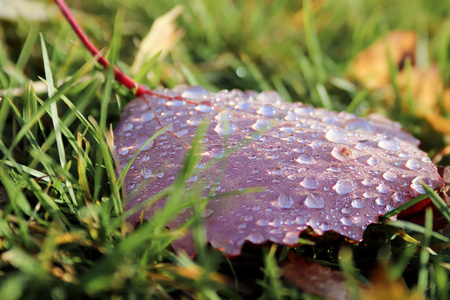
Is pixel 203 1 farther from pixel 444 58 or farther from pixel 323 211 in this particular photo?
pixel 323 211

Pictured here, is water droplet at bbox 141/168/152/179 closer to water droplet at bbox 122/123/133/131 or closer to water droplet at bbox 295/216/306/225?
water droplet at bbox 122/123/133/131

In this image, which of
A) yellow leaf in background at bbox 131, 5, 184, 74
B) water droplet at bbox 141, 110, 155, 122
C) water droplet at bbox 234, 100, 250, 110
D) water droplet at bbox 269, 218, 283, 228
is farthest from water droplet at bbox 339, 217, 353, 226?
yellow leaf in background at bbox 131, 5, 184, 74

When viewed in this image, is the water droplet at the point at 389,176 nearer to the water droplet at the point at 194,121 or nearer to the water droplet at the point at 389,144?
the water droplet at the point at 389,144

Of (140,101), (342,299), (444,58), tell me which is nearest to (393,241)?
(342,299)

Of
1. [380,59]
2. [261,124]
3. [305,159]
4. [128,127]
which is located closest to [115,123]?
[128,127]

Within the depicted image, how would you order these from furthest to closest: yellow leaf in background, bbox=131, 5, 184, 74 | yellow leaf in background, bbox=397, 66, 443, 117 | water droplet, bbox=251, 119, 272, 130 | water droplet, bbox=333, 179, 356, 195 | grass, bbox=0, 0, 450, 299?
1. yellow leaf in background, bbox=397, 66, 443, 117
2. yellow leaf in background, bbox=131, 5, 184, 74
3. water droplet, bbox=251, 119, 272, 130
4. water droplet, bbox=333, 179, 356, 195
5. grass, bbox=0, 0, 450, 299

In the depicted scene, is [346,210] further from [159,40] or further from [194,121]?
[159,40]
